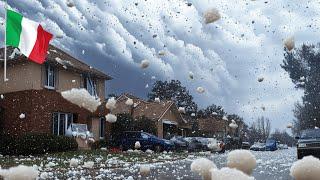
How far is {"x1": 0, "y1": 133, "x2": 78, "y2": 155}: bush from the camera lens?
75.4 ft

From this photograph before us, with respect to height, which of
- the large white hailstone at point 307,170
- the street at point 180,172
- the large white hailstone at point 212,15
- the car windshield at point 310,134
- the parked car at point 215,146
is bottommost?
the street at point 180,172

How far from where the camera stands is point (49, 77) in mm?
28109

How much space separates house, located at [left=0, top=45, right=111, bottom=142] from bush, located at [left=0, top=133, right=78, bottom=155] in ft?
7.59

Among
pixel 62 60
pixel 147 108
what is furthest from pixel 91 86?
pixel 147 108

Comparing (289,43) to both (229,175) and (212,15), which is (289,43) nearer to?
(212,15)

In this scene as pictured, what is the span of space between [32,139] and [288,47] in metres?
18.3

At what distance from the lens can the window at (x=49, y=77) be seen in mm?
27817

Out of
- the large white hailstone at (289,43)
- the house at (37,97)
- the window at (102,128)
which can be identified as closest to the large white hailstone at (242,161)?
the large white hailstone at (289,43)

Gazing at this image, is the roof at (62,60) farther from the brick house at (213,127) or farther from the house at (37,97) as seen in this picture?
the brick house at (213,127)

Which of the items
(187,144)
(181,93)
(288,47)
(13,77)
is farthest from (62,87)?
(181,93)

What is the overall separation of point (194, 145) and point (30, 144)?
1549 cm

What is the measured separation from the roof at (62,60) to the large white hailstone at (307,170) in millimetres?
21662

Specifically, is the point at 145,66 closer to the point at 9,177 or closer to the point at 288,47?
the point at 288,47

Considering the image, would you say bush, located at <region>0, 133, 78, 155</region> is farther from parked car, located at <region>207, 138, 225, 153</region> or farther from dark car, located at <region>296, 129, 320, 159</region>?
dark car, located at <region>296, 129, 320, 159</region>
